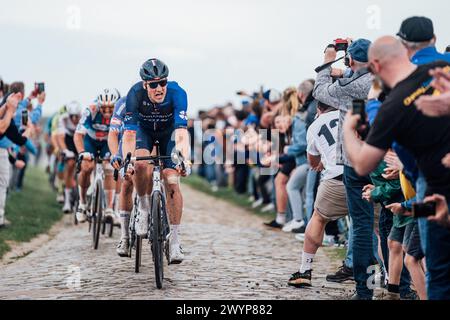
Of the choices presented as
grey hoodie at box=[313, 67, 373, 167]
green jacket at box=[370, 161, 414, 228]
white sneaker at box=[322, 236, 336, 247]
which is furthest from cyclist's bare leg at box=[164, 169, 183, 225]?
white sneaker at box=[322, 236, 336, 247]

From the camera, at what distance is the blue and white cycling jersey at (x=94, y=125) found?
1423cm

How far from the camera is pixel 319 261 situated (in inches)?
465

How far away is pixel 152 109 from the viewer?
10164 mm

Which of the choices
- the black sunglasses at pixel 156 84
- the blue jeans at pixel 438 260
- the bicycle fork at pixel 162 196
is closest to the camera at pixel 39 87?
the black sunglasses at pixel 156 84

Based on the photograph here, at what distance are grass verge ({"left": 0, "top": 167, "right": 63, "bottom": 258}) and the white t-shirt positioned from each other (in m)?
5.40

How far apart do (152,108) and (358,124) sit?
4093 millimetres

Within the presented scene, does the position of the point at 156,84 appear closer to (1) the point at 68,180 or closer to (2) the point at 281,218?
(2) the point at 281,218

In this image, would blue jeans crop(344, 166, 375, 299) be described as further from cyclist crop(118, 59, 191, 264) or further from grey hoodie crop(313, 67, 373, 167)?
cyclist crop(118, 59, 191, 264)

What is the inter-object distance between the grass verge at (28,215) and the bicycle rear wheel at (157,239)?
424 centimetres

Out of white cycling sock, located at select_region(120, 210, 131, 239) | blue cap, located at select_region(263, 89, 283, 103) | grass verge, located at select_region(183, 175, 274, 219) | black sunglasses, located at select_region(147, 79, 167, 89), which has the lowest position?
grass verge, located at select_region(183, 175, 274, 219)

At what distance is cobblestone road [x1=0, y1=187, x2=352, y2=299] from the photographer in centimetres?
883

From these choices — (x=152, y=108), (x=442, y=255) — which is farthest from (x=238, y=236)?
(x=442, y=255)

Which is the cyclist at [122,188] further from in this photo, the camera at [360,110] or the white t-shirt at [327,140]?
the camera at [360,110]
